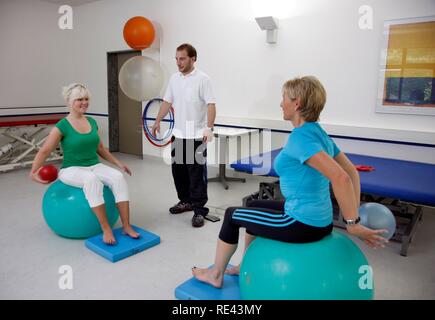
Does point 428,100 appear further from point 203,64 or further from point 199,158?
point 203,64

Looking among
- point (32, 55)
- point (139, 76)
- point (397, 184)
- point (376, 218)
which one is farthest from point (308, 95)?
point (32, 55)

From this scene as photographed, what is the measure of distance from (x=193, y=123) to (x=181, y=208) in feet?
2.86

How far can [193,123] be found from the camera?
128 inches

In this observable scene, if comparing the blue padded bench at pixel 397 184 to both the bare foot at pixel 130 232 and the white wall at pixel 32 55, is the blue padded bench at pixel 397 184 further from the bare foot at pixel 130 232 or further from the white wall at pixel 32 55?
the white wall at pixel 32 55

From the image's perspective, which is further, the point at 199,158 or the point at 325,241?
the point at 199,158

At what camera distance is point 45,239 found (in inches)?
114

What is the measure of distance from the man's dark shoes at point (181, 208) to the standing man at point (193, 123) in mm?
233

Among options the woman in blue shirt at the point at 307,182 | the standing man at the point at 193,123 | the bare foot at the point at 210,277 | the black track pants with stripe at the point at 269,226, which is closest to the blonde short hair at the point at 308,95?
the woman in blue shirt at the point at 307,182

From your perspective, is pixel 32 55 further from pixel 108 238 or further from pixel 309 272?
pixel 309 272

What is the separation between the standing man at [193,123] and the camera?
10.5ft

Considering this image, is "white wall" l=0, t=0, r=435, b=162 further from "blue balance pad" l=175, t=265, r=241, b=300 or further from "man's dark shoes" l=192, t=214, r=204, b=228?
"blue balance pad" l=175, t=265, r=241, b=300

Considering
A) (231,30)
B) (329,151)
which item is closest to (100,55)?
(231,30)

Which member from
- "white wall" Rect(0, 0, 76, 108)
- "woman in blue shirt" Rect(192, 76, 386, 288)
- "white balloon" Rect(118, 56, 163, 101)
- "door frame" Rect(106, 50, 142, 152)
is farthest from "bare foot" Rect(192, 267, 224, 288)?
"white wall" Rect(0, 0, 76, 108)

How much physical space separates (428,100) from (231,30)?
2.58 metres
